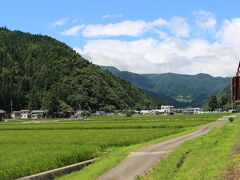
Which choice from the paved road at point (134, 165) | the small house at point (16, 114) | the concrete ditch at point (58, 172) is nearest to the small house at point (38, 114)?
the small house at point (16, 114)

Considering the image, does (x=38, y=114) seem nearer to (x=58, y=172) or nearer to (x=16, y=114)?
(x=16, y=114)

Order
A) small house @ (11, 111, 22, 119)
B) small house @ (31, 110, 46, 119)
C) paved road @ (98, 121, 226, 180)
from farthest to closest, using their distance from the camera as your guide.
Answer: small house @ (11, 111, 22, 119) < small house @ (31, 110, 46, 119) < paved road @ (98, 121, 226, 180)

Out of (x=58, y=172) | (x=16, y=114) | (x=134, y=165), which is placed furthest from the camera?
(x=16, y=114)

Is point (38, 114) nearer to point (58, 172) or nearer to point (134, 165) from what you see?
point (58, 172)

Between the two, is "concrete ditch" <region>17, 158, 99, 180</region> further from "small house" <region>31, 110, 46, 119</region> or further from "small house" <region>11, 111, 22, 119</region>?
"small house" <region>11, 111, 22, 119</region>

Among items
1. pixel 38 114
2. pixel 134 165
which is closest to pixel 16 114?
pixel 38 114

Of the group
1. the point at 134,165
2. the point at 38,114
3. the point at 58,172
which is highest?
the point at 38,114

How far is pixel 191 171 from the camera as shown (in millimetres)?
→ 18953

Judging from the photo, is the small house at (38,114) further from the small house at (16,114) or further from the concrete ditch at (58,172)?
the concrete ditch at (58,172)

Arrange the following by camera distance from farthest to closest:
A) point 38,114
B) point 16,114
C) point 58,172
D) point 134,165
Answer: point 16,114
point 38,114
point 58,172
point 134,165

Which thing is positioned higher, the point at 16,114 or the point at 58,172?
the point at 16,114

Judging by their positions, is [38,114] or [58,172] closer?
[58,172]

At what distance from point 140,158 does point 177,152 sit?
2533 millimetres

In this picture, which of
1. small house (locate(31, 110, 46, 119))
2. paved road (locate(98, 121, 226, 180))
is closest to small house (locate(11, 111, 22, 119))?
small house (locate(31, 110, 46, 119))
